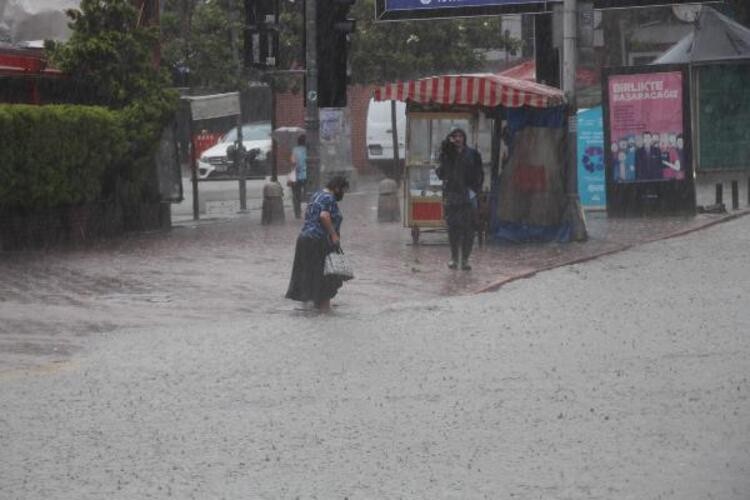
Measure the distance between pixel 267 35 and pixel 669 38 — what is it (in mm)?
34238

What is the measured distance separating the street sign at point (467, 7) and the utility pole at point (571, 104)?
3.95 meters

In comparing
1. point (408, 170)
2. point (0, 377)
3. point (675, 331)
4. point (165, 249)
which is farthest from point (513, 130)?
point (0, 377)

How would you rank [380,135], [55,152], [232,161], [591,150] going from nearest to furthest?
[55,152], [591,150], [232,161], [380,135]

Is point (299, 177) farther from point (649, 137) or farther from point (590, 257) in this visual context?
point (590, 257)

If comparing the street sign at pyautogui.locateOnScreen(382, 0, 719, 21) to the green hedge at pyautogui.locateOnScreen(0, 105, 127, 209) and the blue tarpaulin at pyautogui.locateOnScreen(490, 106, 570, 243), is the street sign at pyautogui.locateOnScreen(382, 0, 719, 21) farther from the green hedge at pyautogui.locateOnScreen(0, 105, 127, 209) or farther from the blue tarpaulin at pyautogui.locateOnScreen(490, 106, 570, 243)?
the green hedge at pyautogui.locateOnScreen(0, 105, 127, 209)

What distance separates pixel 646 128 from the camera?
2670 cm

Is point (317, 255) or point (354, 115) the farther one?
point (354, 115)

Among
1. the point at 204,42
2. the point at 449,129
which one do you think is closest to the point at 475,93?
the point at 449,129

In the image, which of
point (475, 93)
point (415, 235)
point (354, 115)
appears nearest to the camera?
point (475, 93)

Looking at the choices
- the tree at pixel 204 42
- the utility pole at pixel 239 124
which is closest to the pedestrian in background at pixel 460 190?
the utility pole at pixel 239 124

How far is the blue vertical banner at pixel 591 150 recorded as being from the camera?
28047mm

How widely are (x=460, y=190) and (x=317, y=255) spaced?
4.27 meters

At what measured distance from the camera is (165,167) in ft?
92.3

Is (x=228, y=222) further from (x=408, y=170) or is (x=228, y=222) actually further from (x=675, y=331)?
(x=675, y=331)
